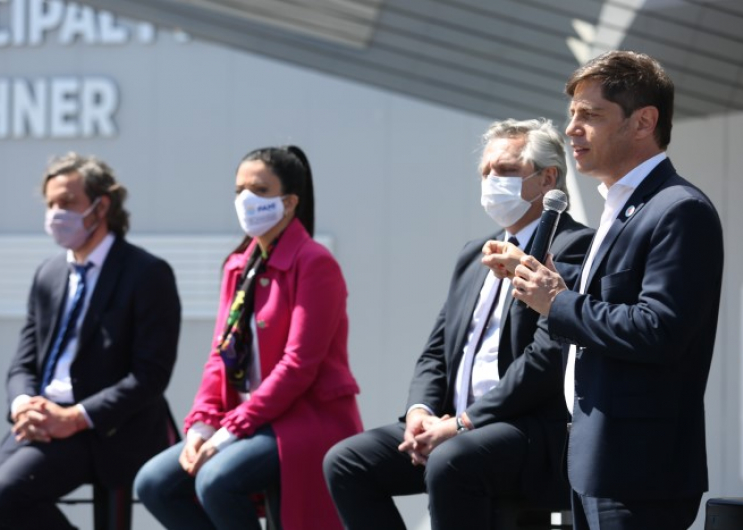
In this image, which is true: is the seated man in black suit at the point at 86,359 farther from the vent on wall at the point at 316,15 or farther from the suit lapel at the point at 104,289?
the vent on wall at the point at 316,15

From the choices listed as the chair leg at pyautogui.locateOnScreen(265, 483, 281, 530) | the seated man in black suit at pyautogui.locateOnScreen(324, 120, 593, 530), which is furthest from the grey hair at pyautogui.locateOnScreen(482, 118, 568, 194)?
the chair leg at pyautogui.locateOnScreen(265, 483, 281, 530)

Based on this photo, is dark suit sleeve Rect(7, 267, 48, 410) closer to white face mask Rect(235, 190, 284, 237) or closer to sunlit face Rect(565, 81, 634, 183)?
white face mask Rect(235, 190, 284, 237)

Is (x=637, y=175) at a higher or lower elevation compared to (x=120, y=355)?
higher

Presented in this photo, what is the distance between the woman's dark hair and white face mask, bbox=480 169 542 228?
91 centimetres

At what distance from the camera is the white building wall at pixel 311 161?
6508 mm

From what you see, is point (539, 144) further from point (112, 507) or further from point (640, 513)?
point (112, 507)

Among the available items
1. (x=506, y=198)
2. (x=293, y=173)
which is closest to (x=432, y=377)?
(x=506, y=198)

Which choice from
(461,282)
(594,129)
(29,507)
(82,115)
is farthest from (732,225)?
(82,115)

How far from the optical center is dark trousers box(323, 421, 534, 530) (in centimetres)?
313

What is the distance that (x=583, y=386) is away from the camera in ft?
8.63

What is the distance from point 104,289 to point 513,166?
1.72 metres

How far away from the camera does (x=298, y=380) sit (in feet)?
12.7

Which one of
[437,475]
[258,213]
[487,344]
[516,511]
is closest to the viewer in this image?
[437,475]

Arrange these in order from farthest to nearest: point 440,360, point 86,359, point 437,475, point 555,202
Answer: point 86,359 → point 440,360 → point 437,475 → point 555,202
